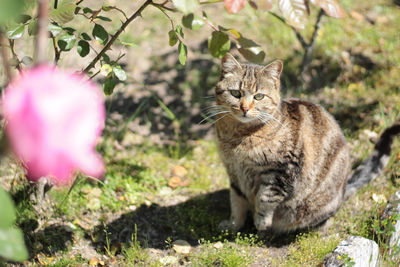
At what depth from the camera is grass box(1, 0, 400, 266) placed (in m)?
2.84

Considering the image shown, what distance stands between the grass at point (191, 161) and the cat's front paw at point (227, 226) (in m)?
0.05

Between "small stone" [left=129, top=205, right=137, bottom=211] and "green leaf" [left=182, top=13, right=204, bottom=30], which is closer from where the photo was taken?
"green leaf" [left=182, top=13, right=204, bottom=30]

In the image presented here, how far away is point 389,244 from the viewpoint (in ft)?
9.07

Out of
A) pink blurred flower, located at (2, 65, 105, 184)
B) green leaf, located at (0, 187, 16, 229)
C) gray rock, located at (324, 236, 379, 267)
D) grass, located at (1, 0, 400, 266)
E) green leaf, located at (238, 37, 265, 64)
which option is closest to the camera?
pink blurred flower, located at (2, 65, 105, 184)

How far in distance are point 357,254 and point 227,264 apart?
809 millimetres

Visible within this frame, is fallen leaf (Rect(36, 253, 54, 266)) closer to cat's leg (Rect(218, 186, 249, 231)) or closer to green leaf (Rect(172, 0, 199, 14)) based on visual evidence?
cat's leg (Rect(218, 186, 249, 231))

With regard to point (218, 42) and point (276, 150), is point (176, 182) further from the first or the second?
point (218, 42)

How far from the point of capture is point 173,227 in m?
3.17

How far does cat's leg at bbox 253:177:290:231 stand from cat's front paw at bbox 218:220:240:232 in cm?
27

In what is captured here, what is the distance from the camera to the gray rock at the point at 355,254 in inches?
96.3

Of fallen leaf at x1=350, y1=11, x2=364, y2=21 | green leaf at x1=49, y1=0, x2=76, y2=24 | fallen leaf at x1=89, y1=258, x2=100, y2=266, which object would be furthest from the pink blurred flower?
fallen leaf at x1=350, y1=11, x2=364, y2=21

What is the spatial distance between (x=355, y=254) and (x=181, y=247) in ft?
3.82

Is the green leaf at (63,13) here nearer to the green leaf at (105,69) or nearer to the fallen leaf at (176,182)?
the green leaf at (105,69)

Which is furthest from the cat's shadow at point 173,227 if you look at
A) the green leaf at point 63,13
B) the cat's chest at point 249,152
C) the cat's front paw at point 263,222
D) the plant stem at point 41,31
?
the plant stem at point 41,31
